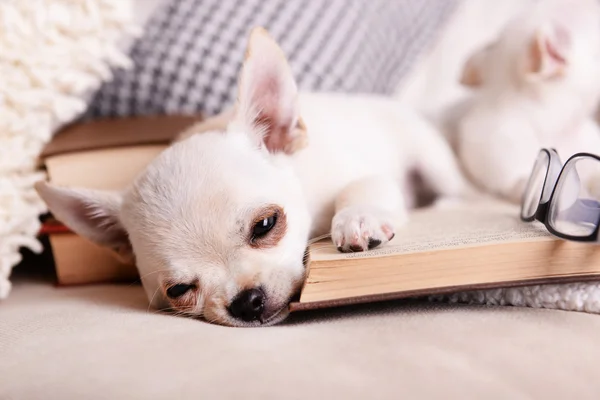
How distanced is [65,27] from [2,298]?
23.3 inches

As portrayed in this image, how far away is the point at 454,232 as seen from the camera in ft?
3.34

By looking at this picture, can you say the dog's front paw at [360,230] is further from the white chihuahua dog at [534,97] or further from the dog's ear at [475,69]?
the dog's ear at [475,69]

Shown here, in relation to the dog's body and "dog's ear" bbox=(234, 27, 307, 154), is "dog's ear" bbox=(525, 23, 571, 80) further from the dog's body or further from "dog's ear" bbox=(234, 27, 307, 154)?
"dog's ear" bbox=(234, 27, 307, 154)

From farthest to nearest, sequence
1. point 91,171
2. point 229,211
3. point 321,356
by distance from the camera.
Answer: point 91,171
point 229,211
point 321,356

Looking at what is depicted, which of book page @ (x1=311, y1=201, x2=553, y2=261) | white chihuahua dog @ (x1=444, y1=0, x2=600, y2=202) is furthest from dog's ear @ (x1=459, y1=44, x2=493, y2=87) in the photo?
book page @ (x1=311, y1=201, x2=553, y2=261)

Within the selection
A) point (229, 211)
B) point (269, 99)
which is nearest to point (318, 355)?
point (229, 211)

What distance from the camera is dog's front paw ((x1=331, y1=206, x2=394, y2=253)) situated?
985mm

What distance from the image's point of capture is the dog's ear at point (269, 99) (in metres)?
1.13

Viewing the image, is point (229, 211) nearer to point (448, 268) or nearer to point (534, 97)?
point (448, 268)

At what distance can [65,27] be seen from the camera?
132cm

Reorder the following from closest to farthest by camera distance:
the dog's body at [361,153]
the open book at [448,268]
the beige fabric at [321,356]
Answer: the beige fabric at [321,356], the open book at [448,268], the dog's body at [361,153]

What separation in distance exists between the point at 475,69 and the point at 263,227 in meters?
1.01

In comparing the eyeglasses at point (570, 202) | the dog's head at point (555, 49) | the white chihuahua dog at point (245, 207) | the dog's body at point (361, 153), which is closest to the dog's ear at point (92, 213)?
the white chihuahua dog at point (245, 207)

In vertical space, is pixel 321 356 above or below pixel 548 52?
below
